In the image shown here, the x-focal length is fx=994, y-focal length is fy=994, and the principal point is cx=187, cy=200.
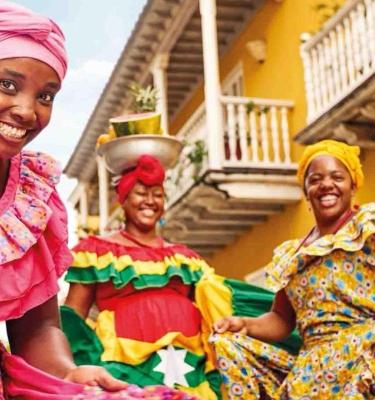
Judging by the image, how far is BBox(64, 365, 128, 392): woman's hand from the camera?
2141 mm

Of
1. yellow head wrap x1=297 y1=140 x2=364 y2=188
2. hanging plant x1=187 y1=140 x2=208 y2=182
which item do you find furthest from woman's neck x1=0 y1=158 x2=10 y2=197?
hanging plant x1=187 y1=140 x2=208 y2=182

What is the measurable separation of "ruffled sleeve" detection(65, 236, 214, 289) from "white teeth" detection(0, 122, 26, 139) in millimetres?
2894

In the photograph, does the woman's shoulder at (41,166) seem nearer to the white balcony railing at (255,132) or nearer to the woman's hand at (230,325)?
the woman's hand at (230,325)

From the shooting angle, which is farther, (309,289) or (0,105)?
(309,289)

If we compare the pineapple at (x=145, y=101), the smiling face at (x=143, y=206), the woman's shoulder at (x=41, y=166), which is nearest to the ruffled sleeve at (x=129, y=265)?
the smiling face at (x=143, y=206)

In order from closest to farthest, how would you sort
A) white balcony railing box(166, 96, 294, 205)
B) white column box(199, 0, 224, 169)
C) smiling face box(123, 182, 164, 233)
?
smiling face box(123, 182, 164, 233), white column box(199, 0, 224, 169), white balcony railing box(166, 96, 294, 205)

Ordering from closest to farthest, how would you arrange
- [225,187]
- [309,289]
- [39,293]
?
[39,293], [309,289], [225,187]

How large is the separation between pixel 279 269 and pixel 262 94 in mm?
9559

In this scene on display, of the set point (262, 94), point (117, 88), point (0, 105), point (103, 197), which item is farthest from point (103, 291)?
point (103, 197)

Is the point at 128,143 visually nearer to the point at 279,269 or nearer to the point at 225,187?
the point at 279,269

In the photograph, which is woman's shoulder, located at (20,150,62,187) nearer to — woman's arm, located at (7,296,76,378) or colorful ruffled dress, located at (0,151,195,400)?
colorful ruffled dress, located at (0,151,195,400)

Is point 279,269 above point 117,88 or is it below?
below

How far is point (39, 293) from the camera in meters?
2.45

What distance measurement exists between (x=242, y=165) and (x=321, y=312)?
7988 millimetres
